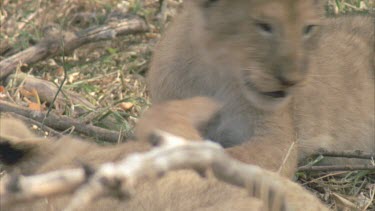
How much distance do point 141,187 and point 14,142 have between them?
1.10 feet

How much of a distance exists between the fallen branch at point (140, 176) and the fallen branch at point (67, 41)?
2.91 m

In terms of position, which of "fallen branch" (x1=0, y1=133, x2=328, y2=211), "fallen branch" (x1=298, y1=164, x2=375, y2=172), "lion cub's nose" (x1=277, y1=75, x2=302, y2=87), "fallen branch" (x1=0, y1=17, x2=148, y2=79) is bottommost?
"fallen branch" (x1=298, y1=164, x2=375, y2=172)

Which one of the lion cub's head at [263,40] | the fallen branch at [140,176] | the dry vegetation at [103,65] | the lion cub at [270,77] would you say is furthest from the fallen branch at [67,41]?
the fallen branch at [140,176]

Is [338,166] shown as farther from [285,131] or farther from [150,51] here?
[150,51]

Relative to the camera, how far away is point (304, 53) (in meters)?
3.25

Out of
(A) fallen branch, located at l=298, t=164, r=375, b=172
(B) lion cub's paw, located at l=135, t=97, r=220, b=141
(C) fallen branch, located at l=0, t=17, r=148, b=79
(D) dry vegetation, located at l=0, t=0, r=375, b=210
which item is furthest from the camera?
(C) fallen branch, located at l=0, t=17, r=148, b=79

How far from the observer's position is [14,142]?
7.29 ft

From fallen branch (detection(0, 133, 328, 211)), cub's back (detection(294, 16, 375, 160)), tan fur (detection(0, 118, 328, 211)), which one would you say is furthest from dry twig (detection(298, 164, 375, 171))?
fallen branch (detection(0, 133, 328, 211))

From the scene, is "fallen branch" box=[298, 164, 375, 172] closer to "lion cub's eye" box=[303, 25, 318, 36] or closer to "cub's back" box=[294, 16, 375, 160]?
"cub's back" box=[294, 16, 375, 160]

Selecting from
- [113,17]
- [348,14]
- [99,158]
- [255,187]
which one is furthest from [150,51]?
[255,187]

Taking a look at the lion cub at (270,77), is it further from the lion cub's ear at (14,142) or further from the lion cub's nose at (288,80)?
the lion cub's ear at (14,142)

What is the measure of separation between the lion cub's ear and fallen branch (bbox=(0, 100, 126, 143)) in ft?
5.19

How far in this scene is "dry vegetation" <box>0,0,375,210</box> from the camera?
3962mm

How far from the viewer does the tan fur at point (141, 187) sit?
2139 millimetres
